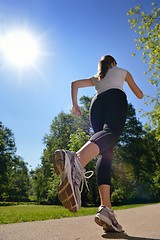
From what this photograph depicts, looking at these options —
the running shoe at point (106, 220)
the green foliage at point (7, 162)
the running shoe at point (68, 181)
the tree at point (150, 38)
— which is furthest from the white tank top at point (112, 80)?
the green foliage at point (7, 162)

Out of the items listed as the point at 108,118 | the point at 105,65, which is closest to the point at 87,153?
the point at 108,118

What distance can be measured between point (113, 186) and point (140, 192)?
4910mm

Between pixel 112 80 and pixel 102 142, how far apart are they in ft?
2.48

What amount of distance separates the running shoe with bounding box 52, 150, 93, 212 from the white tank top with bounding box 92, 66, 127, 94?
97cm

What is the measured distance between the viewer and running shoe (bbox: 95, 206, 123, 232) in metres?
2.28

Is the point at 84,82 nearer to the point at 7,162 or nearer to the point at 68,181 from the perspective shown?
the point at 68,181

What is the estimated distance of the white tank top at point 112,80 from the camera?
2.67 metres

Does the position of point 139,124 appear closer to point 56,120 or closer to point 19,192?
point 56,120

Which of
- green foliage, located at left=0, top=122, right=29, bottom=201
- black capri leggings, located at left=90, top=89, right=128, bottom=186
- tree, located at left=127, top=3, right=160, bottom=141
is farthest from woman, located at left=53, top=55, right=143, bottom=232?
green foliage, located at left=0, top=122, right=29, bottom=201

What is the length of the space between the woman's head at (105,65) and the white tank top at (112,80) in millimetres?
42

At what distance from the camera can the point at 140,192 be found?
108 ft

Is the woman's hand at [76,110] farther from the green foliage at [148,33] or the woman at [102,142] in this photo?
the green foliage at [148,33]

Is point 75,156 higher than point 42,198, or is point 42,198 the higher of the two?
point 42,198

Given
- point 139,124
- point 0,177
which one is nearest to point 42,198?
point 0,177
